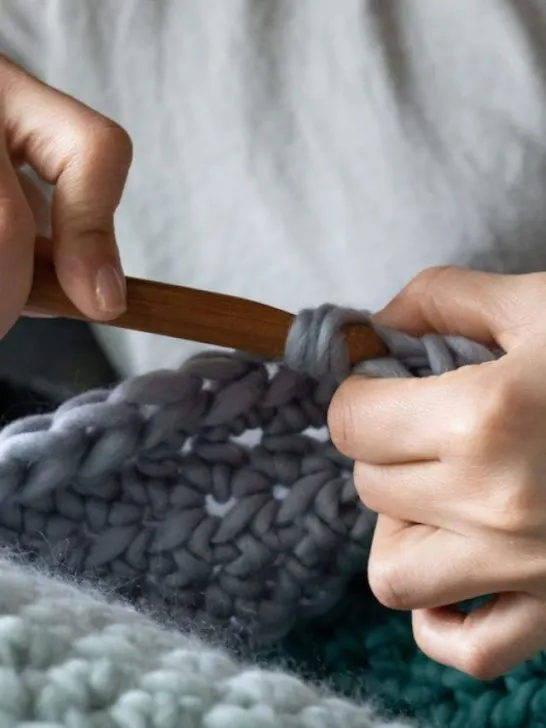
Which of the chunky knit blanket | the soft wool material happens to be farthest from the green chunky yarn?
the soft wool material

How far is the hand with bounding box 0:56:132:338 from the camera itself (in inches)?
18.6

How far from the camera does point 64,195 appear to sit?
498 mm

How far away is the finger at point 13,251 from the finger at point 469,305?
0.72 feet

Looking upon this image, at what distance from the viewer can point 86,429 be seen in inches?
22.4

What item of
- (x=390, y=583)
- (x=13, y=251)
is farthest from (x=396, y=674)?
(x=13, y=251)

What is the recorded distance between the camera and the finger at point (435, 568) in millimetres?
493

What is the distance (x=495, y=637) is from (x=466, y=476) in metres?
0.10

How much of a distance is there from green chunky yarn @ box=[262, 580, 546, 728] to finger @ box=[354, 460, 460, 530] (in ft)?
0.40

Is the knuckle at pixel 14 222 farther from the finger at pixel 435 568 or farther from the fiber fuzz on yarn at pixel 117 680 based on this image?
the finger at pixel 435 568

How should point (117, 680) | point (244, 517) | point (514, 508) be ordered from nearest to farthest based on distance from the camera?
point (117, 680)
point (514, 508)
point (244, 517)

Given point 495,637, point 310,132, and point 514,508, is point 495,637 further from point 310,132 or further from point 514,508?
point 310,132

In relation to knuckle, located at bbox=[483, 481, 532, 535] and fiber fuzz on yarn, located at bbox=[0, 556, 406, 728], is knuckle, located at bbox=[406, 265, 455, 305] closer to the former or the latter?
knuckle, located at bbox=[483, 481, 532, 535]

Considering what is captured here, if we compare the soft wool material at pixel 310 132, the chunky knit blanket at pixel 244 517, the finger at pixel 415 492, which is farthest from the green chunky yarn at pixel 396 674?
the soft wool material at pixel 310 132

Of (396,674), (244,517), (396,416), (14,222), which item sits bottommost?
(396,674)
